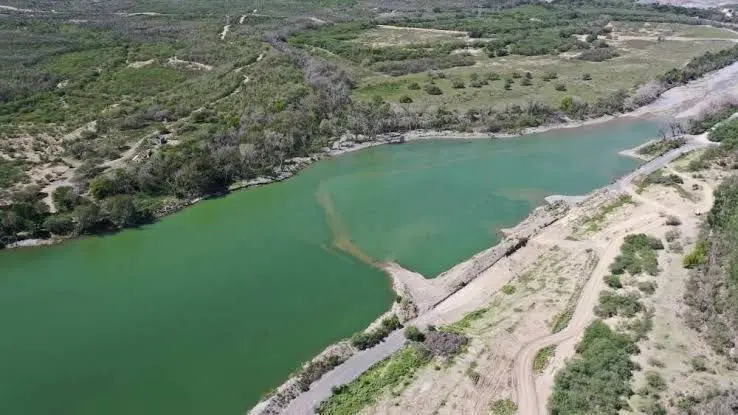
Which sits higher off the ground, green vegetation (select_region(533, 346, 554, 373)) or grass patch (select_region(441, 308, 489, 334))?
green vegetation (select_region(533, 346, 554, 373))

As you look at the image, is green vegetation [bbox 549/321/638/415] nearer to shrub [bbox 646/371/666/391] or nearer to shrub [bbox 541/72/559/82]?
shrub [bbox 646/371/666/391]

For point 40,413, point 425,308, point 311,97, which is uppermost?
point 311,97

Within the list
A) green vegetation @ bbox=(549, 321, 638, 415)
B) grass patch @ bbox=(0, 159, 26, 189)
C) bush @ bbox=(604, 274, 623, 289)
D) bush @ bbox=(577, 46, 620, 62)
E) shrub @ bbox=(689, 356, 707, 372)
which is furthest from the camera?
bush @ bbox=(577, 46, 620, 62)

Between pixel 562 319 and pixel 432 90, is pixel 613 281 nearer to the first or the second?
pixel 562 319

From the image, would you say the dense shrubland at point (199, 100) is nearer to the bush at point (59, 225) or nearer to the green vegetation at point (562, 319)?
the bush at point (59, 225)

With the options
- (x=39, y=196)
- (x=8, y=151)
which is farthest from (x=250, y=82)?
(x=39, y=196)

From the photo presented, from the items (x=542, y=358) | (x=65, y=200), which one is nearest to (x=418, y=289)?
(x=542, y=358)

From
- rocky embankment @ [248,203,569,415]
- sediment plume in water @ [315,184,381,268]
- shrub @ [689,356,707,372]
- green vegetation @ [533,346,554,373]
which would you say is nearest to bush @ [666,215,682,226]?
rocky embankment @ [248,203,569,415]

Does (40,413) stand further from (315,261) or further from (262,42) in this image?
(262,42)
